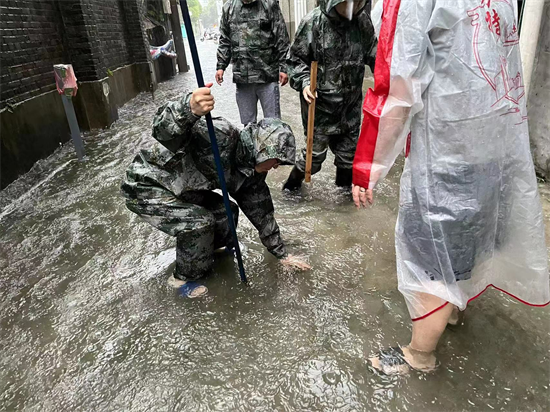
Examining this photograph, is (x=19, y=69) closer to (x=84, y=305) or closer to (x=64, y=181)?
(x=64, y=181)

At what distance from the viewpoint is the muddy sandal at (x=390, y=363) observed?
2.02m

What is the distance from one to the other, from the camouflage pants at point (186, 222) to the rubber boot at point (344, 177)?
5.67ft

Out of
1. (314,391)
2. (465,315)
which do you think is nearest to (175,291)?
(314,391)

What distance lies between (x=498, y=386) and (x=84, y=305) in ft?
7.85

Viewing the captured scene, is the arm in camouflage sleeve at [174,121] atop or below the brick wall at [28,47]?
below

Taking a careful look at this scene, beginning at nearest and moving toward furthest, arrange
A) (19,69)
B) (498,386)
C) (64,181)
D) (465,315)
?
(498,386), (465,315), (64,181), (19,69)

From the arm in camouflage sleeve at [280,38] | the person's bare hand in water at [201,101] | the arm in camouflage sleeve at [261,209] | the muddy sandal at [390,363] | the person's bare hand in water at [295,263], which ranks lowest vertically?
the muddy sandal at [390,363]

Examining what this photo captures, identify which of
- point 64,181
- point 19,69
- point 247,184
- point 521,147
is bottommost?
point 64,181

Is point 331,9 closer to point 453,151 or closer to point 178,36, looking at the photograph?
point 453,151

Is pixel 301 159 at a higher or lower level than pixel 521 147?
lower

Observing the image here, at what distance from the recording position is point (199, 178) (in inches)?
98.6

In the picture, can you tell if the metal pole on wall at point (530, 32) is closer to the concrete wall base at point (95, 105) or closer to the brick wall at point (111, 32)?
the concrete wall base at point (95, 105)

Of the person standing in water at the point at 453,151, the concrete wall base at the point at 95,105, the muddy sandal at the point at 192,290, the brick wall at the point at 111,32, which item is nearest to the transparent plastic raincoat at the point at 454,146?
the person standing in water at the point at 453,151

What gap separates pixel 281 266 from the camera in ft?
9.60
